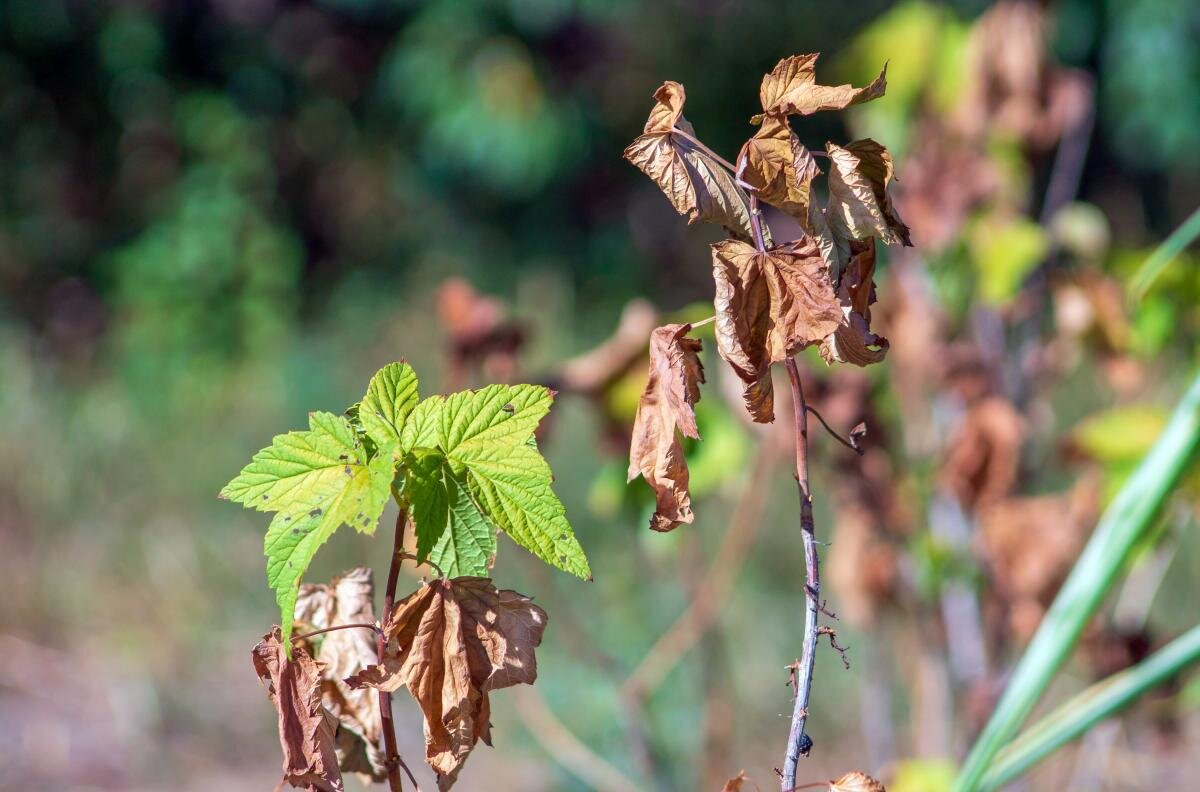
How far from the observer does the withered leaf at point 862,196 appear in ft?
1.75

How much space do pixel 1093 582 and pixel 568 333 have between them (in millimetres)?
4026

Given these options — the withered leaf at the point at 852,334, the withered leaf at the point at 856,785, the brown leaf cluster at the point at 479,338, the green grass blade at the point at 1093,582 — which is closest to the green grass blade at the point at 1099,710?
the green grass blade at the point at 1093,582

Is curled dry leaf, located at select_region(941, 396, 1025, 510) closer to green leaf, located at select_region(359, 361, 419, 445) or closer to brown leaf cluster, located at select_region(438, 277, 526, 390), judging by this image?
brown leaf cluster, located at select_region(438, 277, 526, 390)

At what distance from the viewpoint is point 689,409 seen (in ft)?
1.80

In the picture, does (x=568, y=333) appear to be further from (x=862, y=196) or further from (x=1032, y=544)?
(x=862, y=196)

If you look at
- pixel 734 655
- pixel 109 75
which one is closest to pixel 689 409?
pixel 734 655

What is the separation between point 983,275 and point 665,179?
3.31 feet

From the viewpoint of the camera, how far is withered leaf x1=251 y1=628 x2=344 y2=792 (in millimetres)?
545

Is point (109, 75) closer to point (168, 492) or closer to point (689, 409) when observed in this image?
point (168, 492)

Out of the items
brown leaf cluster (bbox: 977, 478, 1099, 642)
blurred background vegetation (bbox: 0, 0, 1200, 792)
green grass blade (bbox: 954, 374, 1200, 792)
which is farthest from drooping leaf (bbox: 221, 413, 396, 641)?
brown leaf cluster (bbox: 977, 478, 1099, 642)

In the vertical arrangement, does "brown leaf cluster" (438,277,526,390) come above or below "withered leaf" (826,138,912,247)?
above

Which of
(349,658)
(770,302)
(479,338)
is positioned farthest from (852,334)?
(479,338)

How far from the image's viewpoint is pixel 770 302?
0.53m

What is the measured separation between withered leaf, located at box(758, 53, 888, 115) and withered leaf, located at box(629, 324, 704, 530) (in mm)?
109
